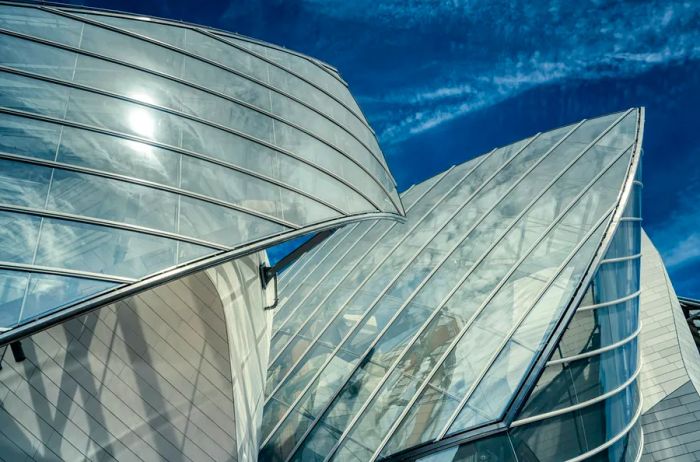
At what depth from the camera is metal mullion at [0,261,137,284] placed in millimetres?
6004

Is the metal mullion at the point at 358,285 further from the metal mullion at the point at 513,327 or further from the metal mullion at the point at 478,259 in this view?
the metal mullion at the point at 513,327

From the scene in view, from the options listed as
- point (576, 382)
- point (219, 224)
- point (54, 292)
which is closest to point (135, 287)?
point (54, 292)

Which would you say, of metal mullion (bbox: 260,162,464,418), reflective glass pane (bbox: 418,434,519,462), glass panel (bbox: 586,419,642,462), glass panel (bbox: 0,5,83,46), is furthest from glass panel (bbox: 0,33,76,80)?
glass panel (bbox: 586,419,642,462)

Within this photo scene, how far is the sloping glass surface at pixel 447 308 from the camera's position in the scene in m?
10.2

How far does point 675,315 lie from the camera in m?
17.9

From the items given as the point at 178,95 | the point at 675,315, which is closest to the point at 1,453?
the point at 178,95

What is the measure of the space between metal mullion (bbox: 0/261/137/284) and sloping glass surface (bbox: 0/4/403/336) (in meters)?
0.02

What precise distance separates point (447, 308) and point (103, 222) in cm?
845

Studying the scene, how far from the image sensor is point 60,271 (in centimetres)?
620

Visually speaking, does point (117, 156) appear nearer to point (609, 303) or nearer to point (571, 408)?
point (571, 408)

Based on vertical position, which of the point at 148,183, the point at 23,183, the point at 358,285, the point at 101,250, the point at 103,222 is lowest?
the point at 101,250

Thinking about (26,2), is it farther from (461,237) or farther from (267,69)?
(461,237)

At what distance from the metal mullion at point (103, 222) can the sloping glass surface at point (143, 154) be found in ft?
0.06

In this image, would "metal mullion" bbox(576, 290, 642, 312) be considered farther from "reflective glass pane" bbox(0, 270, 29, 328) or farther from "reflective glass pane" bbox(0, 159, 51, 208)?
"reflective glass pane" bbox(0, 159, 51, 208)
